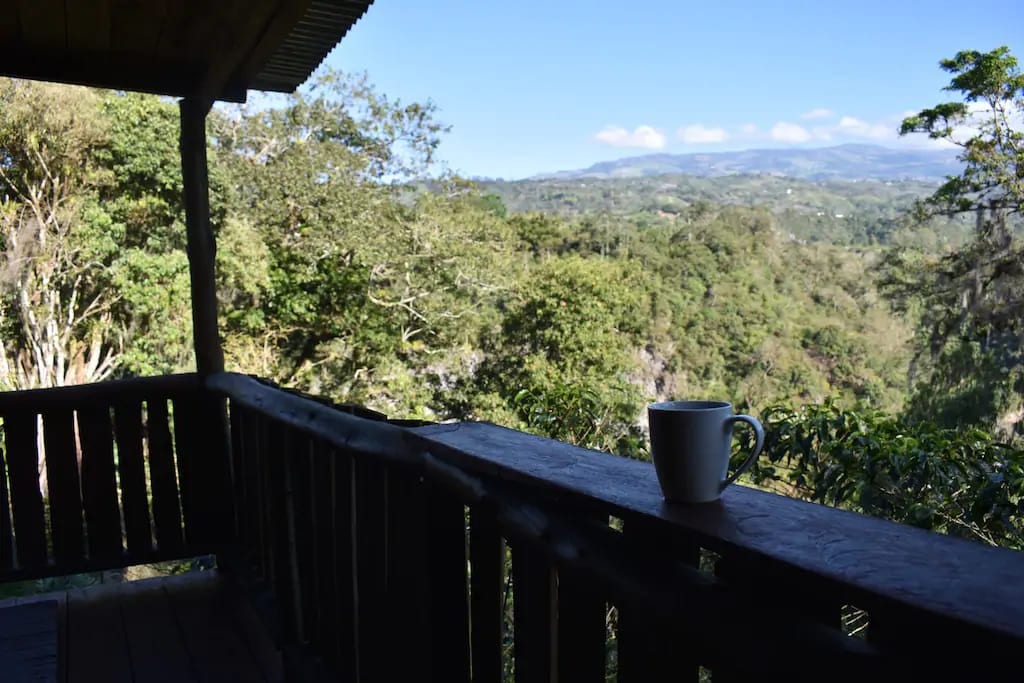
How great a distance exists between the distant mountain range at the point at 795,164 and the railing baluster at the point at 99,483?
30.2 m

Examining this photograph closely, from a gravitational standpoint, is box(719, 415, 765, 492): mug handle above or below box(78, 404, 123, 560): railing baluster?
above

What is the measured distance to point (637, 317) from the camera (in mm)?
16578

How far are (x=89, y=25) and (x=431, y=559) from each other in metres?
1.78

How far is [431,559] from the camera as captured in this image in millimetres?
1188

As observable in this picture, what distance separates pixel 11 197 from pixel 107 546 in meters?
8.37

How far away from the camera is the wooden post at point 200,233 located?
2.59 metres

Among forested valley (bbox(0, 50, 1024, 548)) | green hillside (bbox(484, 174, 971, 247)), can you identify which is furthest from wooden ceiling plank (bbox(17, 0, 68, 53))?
green hillside (bbox(484, 174, 971, 247))

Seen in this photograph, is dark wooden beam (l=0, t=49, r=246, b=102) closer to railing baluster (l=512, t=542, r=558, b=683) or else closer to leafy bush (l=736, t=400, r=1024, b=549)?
railing baluster (l=512, t=542, r=558, b=683)

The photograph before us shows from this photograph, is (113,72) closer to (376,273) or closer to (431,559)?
(431,559)


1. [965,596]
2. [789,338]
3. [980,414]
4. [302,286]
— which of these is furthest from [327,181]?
[789,338]

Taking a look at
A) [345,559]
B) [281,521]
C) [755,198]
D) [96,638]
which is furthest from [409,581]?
[755,198]

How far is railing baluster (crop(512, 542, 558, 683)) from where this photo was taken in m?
0.90

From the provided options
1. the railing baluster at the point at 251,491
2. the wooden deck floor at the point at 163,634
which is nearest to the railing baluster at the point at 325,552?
the wooden deck floor at the point at 163,634

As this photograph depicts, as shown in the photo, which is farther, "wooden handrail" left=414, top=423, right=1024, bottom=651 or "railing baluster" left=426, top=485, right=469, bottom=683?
"railing baluster" left=426, top=485, right=469, bottom=683
